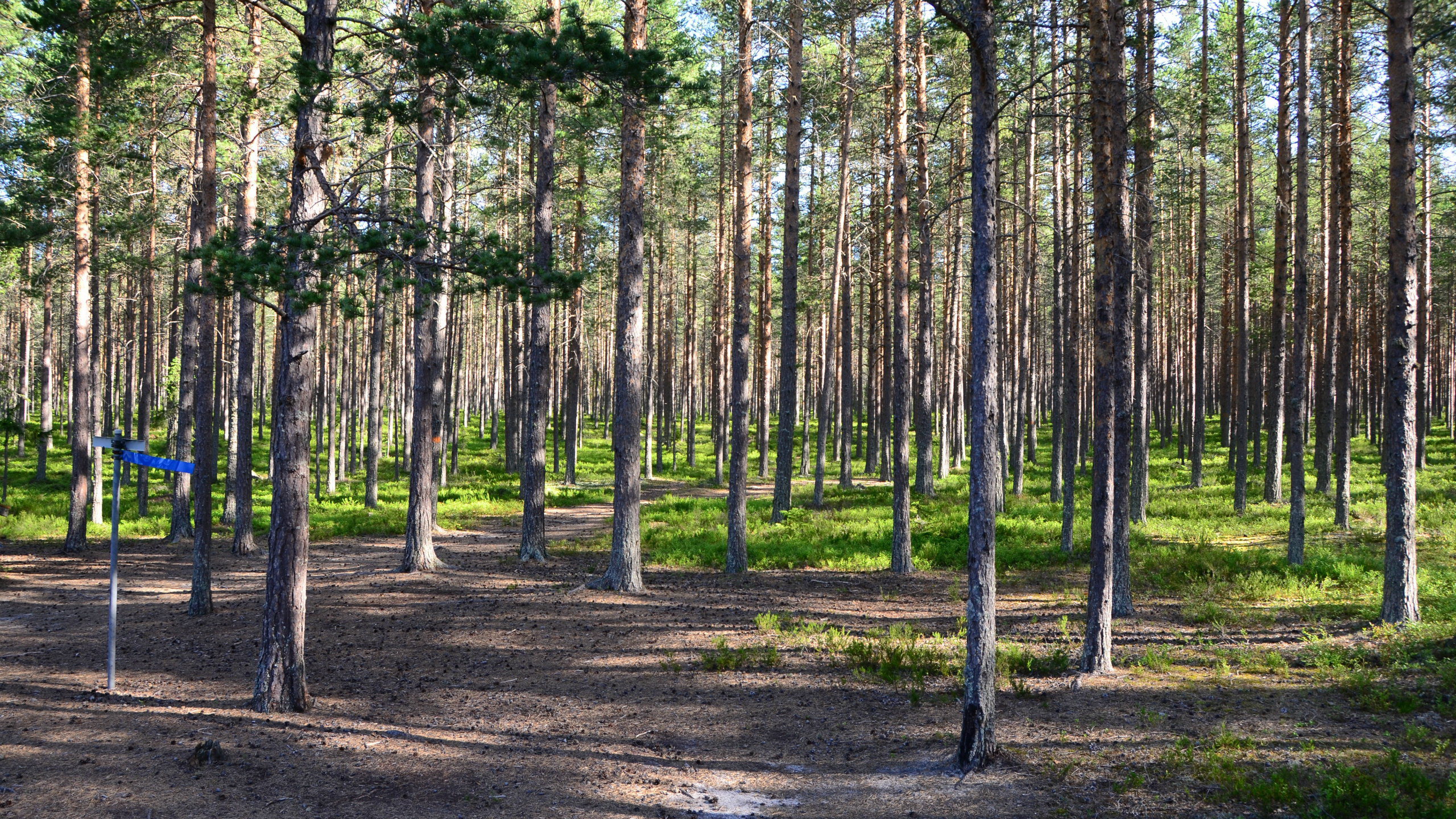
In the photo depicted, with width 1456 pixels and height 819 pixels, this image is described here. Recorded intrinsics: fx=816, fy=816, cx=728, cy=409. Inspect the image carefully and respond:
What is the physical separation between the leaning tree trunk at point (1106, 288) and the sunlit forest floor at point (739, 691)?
760 millimetres

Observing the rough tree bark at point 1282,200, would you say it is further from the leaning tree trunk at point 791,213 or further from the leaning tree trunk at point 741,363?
the leaning tree trunk at point 741,363

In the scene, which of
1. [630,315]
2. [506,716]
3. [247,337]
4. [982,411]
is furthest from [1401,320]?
[247,337]

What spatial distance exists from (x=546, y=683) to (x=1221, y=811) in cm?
606

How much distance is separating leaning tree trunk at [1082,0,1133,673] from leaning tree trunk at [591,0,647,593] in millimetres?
5932

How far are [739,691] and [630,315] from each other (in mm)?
5668

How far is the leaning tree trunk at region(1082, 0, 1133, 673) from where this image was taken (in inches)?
333

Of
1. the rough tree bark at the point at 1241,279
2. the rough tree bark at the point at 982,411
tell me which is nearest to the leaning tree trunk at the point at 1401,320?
the rough tree bark at the point at 982,411

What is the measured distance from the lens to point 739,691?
8.30 m

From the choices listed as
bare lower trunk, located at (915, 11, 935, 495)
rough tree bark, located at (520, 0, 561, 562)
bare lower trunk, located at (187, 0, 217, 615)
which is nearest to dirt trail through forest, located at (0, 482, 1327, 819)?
bare lower trunk, located at (187, 0, 217, 615)

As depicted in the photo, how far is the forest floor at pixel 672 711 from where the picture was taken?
18.9 ft

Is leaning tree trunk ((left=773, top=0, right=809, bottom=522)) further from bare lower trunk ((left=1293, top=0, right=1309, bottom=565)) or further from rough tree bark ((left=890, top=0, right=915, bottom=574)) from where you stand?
bare lower trunk ((left=1293, top=0, right=1309, bottom=565))

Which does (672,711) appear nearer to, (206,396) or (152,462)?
(152,462)

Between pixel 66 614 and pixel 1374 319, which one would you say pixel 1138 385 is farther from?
pixel 66 614

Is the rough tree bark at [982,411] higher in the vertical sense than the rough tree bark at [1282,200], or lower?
lower
